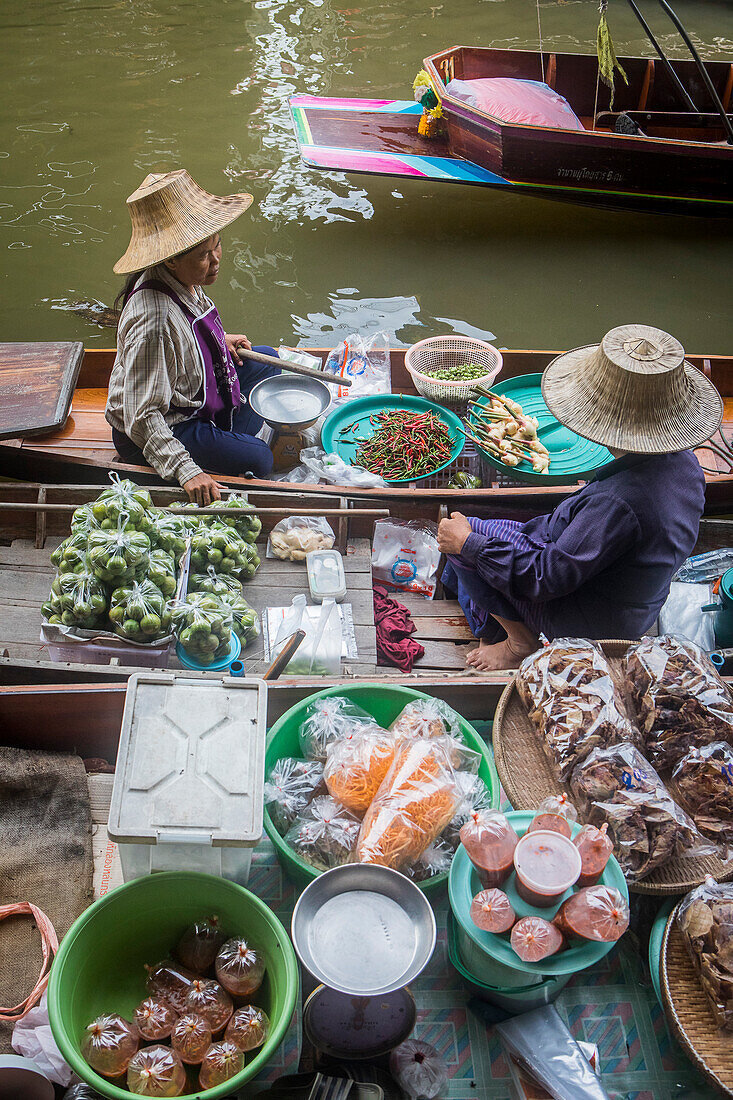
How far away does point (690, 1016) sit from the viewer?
1.56 meters

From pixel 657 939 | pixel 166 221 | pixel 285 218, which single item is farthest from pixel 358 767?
pixel 285 218

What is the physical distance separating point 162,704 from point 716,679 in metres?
1.39

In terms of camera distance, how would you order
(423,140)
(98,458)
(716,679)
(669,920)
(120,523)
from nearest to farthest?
1. (669,920)
2. (716,679)
3. (120,523)
4. (98,458)
5. (423,140)

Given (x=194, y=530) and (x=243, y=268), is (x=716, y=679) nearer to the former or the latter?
(x=194, y=530)

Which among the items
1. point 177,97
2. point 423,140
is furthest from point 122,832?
point 177,97

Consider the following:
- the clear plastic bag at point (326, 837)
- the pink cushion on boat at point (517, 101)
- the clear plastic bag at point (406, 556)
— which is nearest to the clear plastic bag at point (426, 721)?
the clear plastic bag at point (326, 837)

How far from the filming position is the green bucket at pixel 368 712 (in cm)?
181

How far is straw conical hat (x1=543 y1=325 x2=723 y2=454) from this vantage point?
88.8 inches

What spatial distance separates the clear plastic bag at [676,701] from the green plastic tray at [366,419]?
1911 millimetres

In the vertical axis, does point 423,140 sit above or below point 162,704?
above

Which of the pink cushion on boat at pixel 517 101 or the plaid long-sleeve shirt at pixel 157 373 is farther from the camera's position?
the pink cushion on boat at pixel 517 101

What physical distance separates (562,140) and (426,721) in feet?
18.1

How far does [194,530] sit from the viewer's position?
305cm

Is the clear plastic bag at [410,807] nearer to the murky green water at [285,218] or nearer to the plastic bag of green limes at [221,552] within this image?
the plastic bag of green limes at [221,552]
